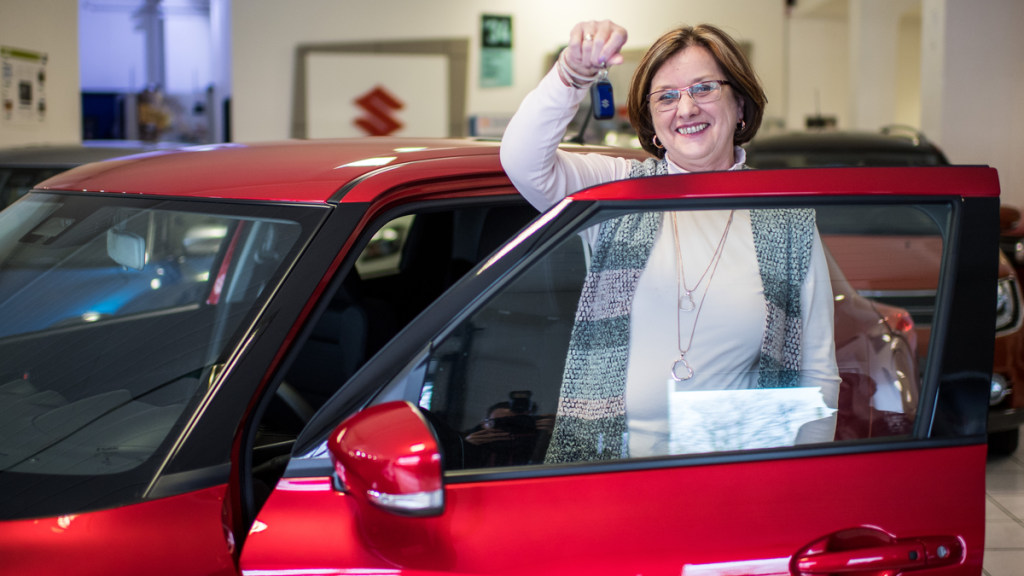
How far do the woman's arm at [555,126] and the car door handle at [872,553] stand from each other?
0.71 meters

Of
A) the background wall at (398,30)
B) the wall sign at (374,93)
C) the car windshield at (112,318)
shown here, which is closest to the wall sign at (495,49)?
the background wall at (398,30)

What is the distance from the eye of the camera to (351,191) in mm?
1377

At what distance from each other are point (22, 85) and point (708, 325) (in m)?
5.91

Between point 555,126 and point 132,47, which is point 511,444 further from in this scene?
point 132,47

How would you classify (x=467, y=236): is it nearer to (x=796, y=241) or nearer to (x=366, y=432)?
(x=796, y=241)

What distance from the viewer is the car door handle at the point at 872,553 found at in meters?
0.93

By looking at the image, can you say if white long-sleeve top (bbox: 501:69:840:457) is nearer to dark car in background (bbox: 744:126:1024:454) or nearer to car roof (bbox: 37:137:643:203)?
dark car in background (bbox: 744:126:1024:454)

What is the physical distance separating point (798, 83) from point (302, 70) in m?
5.76

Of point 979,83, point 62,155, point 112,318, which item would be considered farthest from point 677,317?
point 979,83

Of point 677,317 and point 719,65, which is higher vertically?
Answer: point 719,65

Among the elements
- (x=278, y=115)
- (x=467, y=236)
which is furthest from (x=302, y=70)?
(x=467, y=236)

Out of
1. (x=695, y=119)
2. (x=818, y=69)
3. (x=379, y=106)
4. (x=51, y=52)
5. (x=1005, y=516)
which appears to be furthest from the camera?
(x=818, y=69)

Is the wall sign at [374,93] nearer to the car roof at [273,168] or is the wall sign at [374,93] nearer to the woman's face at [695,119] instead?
the car roof at [273,168]

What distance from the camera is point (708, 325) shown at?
109cm
